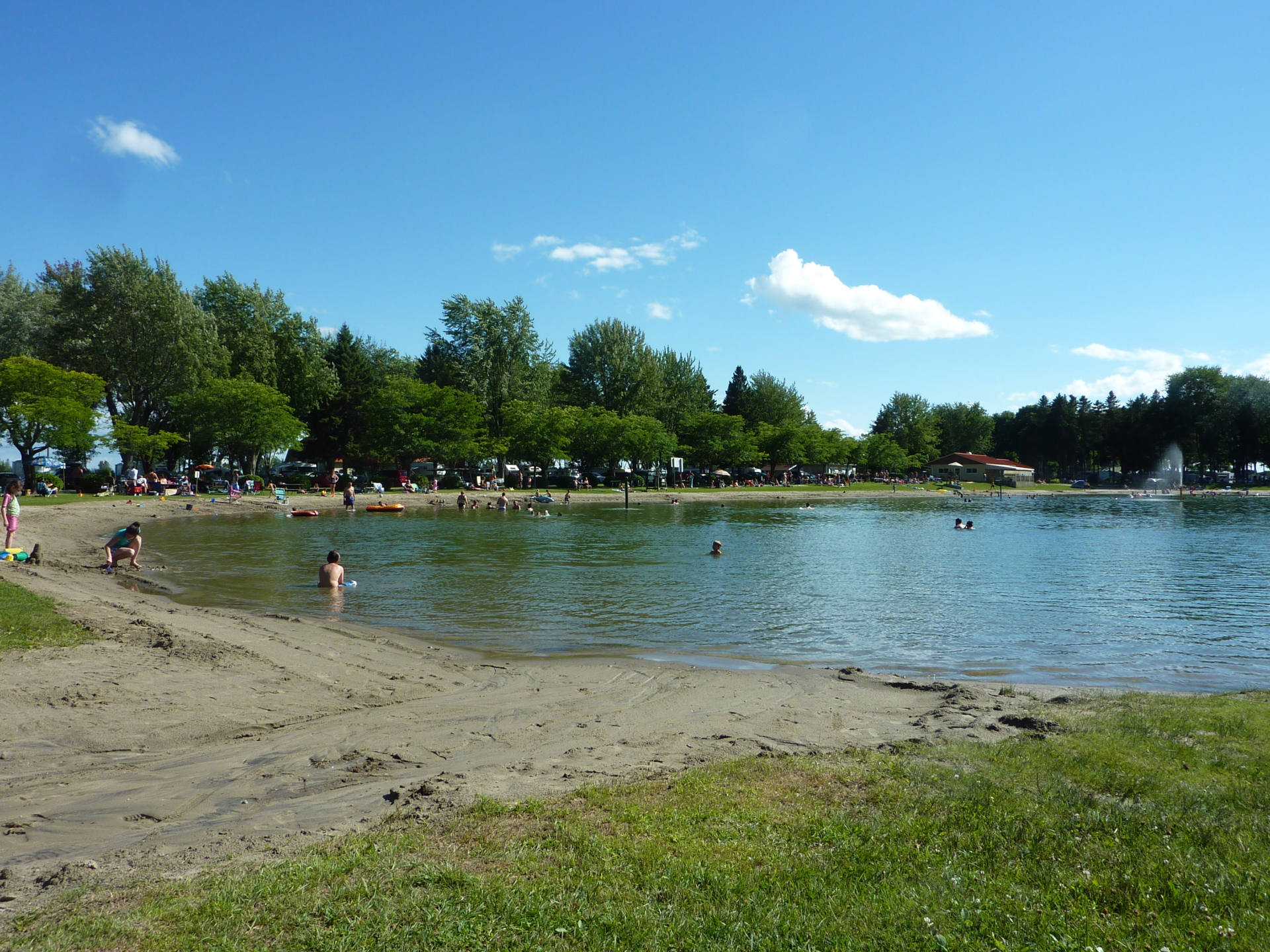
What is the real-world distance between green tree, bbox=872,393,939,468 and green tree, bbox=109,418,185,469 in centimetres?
11057

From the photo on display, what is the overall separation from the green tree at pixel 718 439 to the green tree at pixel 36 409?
6513 centimetres

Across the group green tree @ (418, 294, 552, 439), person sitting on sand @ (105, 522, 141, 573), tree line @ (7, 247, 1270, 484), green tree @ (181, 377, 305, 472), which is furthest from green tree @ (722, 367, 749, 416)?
person sitting on sand @ (105, 522, 141, 573)

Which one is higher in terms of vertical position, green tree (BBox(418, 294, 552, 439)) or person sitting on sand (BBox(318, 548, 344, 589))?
green tree (BBox(418, 294, 552, 439))

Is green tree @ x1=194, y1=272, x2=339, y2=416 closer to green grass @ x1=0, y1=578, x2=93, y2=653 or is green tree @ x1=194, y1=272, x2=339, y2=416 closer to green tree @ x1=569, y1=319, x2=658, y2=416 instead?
green tree @ x1=569, y1=319, x2=658, y2=416

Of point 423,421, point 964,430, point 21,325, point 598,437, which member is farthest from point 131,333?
point 964,430

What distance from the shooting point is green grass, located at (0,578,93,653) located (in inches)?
413

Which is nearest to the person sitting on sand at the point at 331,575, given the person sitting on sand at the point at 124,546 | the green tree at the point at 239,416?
the person sitting on sand at the point at 124,546

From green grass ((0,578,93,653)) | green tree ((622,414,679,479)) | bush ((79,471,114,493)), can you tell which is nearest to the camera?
green grass ((0,578,93,653))

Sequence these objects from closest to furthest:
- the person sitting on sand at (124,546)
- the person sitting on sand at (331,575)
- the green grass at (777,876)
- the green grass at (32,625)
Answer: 1. the green grass at (777,876)
2. the green grass at (32,625)
3. the person sitting on sand at (331,575)
4. the person sitting on sand at (124,546)

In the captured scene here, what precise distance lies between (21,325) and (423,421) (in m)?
30.5

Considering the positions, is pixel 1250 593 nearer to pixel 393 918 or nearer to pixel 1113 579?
pixel 1113 579

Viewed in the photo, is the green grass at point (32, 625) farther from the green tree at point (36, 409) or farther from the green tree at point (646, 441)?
the green tree at point (646, 441)

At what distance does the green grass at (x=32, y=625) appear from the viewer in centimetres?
1049

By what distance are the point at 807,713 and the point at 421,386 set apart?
66.5 m
